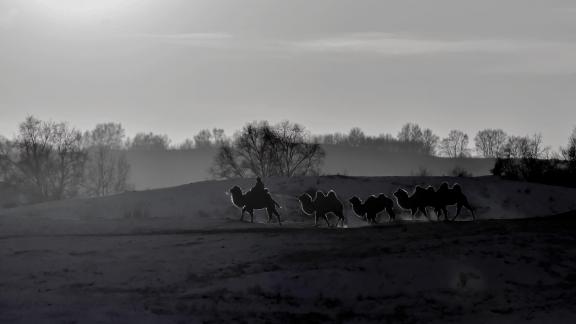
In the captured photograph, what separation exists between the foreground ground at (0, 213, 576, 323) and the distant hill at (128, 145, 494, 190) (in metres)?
134

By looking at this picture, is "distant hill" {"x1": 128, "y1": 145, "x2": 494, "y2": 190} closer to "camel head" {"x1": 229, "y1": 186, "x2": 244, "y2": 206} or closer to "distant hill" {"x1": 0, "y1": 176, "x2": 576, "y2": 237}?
"distant hill" {"x1": 0, "y1": 176, "x2": 576, "y2": 237}

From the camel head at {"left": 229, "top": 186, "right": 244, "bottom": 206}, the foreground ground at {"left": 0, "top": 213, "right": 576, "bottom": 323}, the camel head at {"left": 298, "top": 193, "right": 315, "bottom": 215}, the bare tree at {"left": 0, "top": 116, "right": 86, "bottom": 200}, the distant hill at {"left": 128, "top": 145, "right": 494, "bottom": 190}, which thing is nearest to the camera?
the foreground ground at {"left": 0, "top": 213, "right": 576, "bottom": 323}

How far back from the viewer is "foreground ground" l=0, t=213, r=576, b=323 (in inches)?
808

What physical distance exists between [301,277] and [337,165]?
149 meters

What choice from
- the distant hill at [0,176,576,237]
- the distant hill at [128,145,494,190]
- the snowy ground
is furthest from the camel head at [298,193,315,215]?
the distant hill at [128,145,494,190]

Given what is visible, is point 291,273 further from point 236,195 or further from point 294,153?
point 294,153

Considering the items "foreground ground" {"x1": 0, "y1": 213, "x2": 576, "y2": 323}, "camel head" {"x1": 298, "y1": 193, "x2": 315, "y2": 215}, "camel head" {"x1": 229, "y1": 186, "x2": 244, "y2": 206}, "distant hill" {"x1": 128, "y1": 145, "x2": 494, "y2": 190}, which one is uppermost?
"distant hill" {"x1": 128, "y1": 145, "x2": 494, "y2": 190}

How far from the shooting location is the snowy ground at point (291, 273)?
20578mm

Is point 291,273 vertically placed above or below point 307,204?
below

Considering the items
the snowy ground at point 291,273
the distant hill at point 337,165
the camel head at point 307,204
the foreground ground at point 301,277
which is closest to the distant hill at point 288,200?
the camel head at point 307,204

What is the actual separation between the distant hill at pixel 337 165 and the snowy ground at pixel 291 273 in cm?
13199

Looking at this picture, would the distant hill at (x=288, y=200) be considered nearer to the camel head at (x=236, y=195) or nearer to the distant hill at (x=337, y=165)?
the camel head at (x=236, y=195)

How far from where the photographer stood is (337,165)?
172 metres

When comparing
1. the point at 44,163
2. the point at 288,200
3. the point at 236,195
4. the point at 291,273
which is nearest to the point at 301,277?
the point at 291,273
